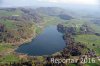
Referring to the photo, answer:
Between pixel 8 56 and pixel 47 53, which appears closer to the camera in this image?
pixel 8 56

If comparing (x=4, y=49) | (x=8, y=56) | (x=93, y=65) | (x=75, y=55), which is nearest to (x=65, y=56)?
(x=75, y=55)

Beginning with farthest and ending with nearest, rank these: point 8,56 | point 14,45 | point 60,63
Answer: point 14,45 → point 8,56 → point 60,63

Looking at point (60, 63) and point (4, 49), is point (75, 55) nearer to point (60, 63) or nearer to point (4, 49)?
point (60, 63)

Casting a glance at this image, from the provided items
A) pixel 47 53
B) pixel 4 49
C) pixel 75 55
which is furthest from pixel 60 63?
pixel 4 49

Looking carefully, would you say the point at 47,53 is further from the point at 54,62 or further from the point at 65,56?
the point at 54,62

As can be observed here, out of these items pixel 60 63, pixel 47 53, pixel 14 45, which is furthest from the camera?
pixel 14 45

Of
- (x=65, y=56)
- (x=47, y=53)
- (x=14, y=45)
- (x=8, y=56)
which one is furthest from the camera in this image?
(x=14, y=45)

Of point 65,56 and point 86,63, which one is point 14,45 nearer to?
point 65,56

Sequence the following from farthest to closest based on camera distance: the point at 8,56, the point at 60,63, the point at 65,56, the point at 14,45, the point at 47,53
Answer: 1. the point at 14,45
2. the point at 47,53
3. the point at 8,56
4. the point at 65,56
5. the point at 60,63

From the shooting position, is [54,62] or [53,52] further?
[53,52]
